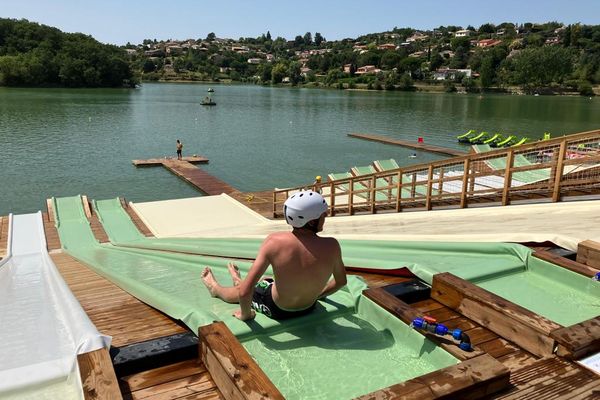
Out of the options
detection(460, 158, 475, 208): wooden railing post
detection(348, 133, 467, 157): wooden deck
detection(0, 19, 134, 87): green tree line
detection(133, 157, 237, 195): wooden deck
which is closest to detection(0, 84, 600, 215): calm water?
detection(133, 157, 237, 195): wooden deck

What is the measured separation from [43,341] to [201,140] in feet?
126

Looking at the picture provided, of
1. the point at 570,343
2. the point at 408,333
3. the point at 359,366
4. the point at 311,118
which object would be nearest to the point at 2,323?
the point at 359,366

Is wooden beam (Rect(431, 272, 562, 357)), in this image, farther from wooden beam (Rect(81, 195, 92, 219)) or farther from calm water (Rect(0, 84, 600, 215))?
calm water (Rect(0, 84, 600, 215))

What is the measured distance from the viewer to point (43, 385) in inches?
102

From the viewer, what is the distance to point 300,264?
3.04 m

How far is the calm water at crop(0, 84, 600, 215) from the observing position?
81.5 feet

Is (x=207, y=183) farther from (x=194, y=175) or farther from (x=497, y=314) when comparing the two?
(x=497, y=314)

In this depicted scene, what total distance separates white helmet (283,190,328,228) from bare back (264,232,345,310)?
120 millimetres

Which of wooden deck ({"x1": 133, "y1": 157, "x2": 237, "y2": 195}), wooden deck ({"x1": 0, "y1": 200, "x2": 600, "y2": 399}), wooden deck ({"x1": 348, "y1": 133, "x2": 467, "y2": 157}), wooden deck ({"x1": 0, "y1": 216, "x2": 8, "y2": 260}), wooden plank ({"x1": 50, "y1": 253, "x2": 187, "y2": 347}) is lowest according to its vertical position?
wooden deck ({"x1": 133, "y1": 157, "x2": 237, "y2": 195})

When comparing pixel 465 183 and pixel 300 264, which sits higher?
pixel 300 264

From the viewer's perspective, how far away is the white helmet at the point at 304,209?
2.92 metres

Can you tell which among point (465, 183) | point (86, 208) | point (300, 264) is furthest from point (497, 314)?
point (86, 208)

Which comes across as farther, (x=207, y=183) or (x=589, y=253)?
(x=207, y=183)

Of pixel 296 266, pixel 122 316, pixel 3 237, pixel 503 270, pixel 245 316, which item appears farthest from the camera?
pixel 3 237
